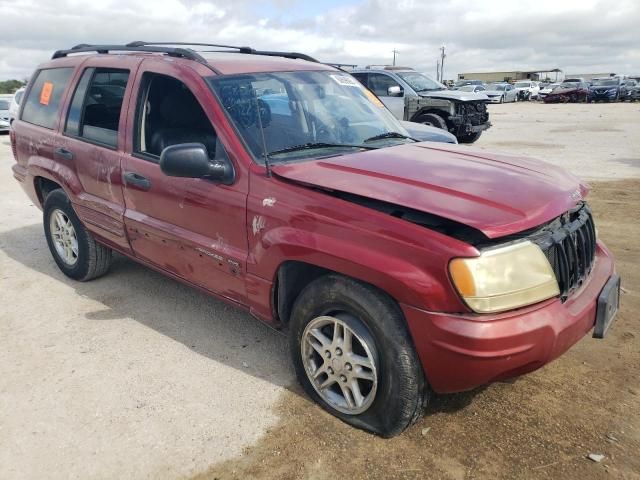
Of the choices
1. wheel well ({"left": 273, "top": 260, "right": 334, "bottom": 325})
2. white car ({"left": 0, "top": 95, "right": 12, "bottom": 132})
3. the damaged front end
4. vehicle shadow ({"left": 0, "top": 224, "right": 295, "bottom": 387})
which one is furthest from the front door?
white car ({"left": 0, "top": 95, "right": 12, "bottom": 132})

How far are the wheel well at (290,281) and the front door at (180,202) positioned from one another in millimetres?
258

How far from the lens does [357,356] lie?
2.73m

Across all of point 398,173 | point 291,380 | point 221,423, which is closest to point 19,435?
point 221,423

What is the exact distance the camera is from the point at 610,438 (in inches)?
107

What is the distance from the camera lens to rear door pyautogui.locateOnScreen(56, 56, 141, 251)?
3.92 meters

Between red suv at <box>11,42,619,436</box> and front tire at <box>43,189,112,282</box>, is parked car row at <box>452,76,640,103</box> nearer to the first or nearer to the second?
front tire at <box>43,189,112,282</box>

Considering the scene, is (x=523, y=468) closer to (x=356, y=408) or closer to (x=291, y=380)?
(x=356, y=408)

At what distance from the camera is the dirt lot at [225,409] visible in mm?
2598

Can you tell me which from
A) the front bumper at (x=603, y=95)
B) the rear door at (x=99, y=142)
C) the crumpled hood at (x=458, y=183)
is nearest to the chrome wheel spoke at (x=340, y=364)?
the crumpled hood at (x=458, y=183)

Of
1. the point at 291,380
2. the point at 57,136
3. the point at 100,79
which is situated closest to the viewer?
the point at 291,380

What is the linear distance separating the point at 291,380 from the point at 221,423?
0.53 m

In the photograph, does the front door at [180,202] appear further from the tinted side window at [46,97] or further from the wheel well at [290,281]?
the tinted side window at [46,97]

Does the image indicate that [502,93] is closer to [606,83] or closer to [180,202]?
[606,83]

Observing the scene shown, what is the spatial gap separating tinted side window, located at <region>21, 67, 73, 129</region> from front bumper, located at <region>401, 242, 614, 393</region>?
367 cm
